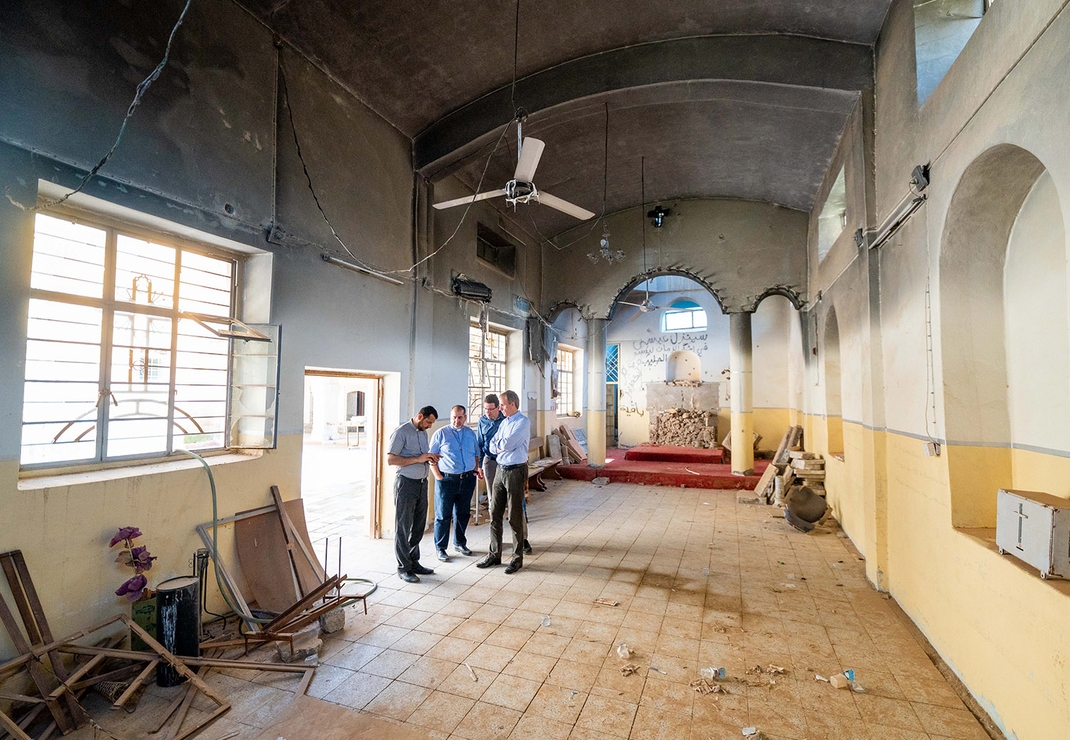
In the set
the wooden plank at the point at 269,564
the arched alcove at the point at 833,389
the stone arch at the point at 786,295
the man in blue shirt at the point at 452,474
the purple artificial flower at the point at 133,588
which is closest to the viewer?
the purple artificial flower at the point at 133,588

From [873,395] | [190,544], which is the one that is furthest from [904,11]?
[190,544]

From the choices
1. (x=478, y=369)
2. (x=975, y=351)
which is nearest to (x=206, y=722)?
(x=975, y=351)

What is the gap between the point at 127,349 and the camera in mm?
3365

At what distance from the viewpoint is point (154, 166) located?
3.32 metres

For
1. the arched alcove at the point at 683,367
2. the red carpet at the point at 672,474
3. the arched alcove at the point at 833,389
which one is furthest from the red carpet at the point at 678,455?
the arched alcove at the point at 833,389

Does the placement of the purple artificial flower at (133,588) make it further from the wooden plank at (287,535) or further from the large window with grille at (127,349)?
the wooden plank at (287,535)

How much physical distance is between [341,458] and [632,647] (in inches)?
397

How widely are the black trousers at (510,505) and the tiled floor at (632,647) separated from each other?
0.32 metres

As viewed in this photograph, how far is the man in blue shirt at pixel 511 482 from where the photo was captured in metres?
4.73

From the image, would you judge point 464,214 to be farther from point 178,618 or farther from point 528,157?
point 178,618

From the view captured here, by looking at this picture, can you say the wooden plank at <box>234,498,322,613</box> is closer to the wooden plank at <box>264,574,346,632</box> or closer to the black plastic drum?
the wooden plank at <box>264,574,346,632</box>

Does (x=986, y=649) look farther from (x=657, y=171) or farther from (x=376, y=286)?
(x=657, y=171)

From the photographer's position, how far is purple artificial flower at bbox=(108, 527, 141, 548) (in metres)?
3.00

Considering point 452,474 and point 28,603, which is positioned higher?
point 452,474
